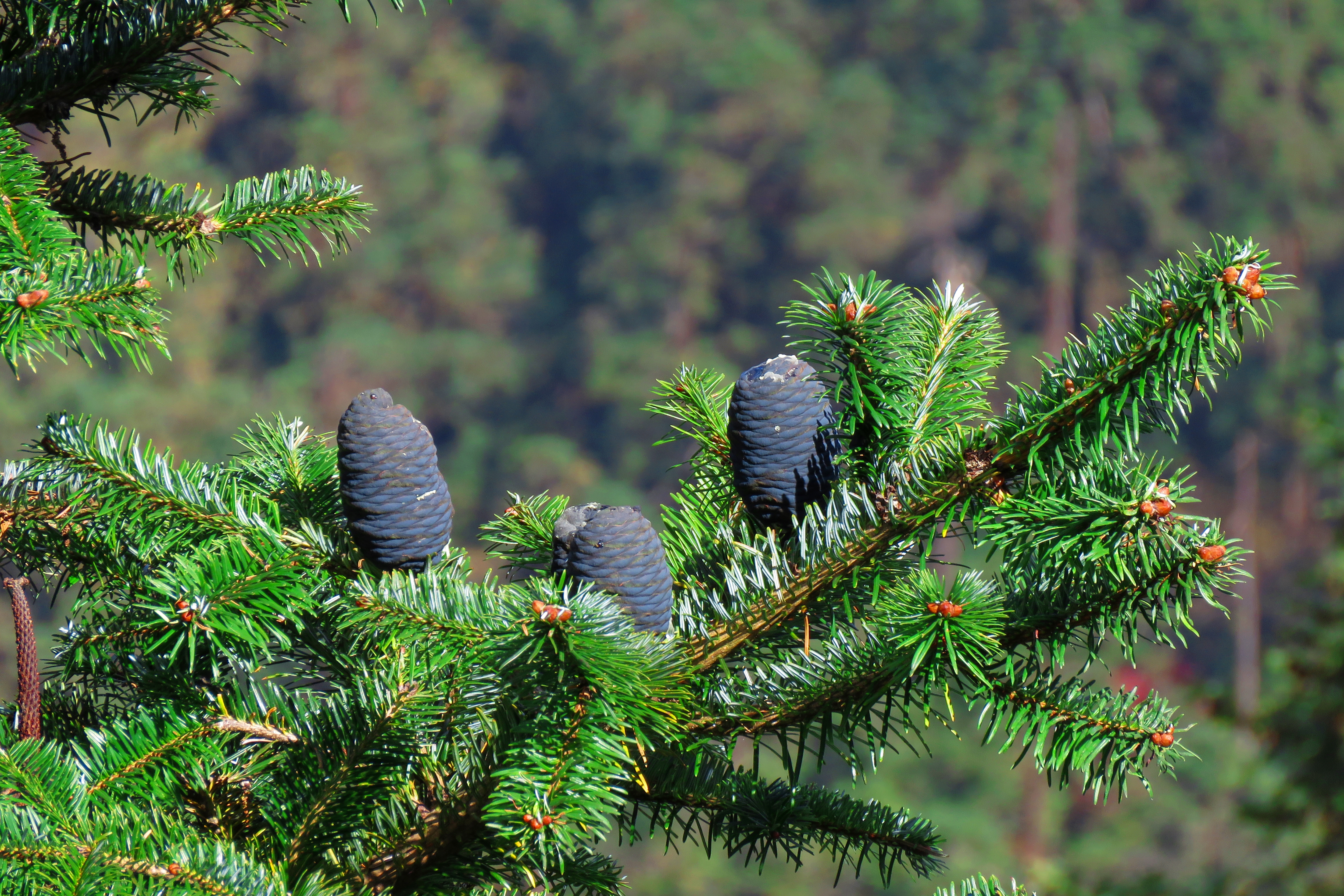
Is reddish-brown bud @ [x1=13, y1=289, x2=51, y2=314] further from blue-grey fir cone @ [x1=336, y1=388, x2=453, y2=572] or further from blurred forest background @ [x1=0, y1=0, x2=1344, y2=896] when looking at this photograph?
blurred forest background @ [x1=0, y1=0, x2=1344, y2=896]

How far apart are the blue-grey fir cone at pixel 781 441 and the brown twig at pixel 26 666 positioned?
1.42ft

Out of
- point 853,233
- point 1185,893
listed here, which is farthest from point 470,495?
point 1185,893

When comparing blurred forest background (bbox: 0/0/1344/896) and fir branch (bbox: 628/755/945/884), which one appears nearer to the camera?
fir branch (bbox: 628/755/945/884)

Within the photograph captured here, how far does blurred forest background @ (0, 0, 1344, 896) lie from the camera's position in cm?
1706

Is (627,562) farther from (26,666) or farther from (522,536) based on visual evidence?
(26,666)

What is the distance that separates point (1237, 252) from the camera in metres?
0.52

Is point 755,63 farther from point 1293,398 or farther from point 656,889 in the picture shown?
point 656,889

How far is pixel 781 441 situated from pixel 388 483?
9.3 inches

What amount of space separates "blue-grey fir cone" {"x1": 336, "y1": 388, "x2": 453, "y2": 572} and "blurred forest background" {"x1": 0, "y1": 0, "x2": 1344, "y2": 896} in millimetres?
14565

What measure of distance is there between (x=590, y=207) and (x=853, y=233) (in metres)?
5.42

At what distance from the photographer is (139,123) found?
0.94 metres

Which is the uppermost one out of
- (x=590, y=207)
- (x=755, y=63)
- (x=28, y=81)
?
(x=755, y=63)

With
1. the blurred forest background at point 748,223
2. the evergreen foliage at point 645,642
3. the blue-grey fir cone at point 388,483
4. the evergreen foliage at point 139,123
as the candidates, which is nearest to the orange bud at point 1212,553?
the evergreen foliage at point 645,642

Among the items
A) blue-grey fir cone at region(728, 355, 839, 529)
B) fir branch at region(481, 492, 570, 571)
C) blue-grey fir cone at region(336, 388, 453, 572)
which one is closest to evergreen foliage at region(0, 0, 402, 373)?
blue-grey fir cone at region(336, 388, 453, 572)
